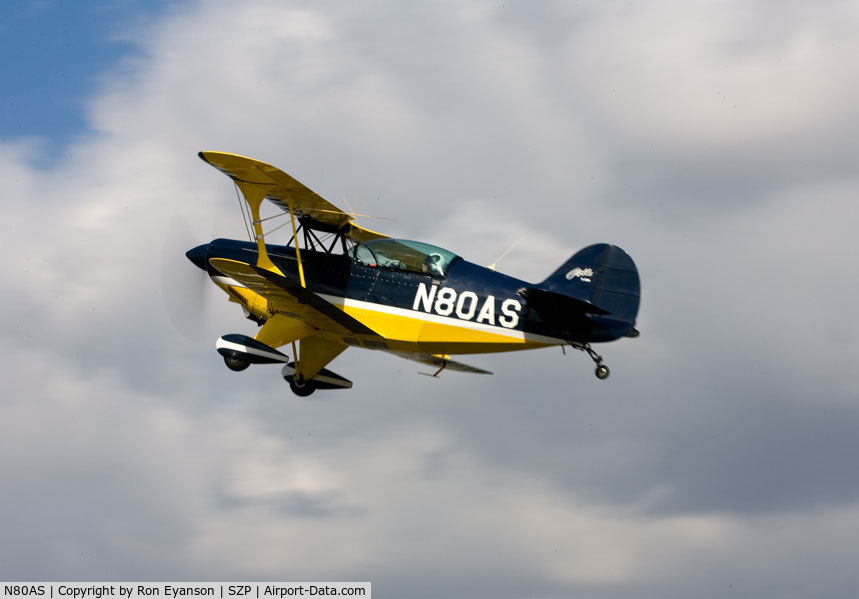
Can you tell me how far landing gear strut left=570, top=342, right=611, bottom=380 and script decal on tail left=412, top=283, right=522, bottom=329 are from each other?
3.36 ft

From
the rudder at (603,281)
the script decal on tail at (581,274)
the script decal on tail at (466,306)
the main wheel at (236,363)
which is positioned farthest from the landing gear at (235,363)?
the script decal on tail at (581,274)

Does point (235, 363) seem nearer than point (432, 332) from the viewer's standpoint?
No

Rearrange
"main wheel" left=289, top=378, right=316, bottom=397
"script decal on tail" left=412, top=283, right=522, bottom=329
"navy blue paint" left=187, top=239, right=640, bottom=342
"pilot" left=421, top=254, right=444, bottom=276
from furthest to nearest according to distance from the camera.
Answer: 1. "main wheel" left=289, top=378, right=316, bottom=397
2. "pilot" left=421, top=254, right=444, bottom=276
3. "script decal on tail" left=412, top=283, right=522, bottom=329
4. "navy blue paint" left=187, top=239, right=640, bottom=342

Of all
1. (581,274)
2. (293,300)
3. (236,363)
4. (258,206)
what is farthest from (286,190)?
(581,274)

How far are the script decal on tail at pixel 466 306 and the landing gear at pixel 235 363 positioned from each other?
2898 millimetres

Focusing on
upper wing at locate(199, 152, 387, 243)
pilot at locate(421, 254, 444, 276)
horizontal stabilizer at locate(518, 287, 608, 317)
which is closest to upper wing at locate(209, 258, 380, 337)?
pilot at locate(421, 254, 444, 276)

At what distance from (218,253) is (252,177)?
1705 millimetres

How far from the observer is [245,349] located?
19.7 metres

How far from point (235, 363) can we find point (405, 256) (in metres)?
3.21

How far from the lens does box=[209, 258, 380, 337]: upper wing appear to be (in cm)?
1806

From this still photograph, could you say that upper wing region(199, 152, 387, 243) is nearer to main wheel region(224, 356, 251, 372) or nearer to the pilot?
the pilot

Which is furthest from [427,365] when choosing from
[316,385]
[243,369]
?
[243,369]

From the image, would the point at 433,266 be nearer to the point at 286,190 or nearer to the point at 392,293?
the point at 392,293

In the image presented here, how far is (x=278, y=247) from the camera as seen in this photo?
20.2 m
